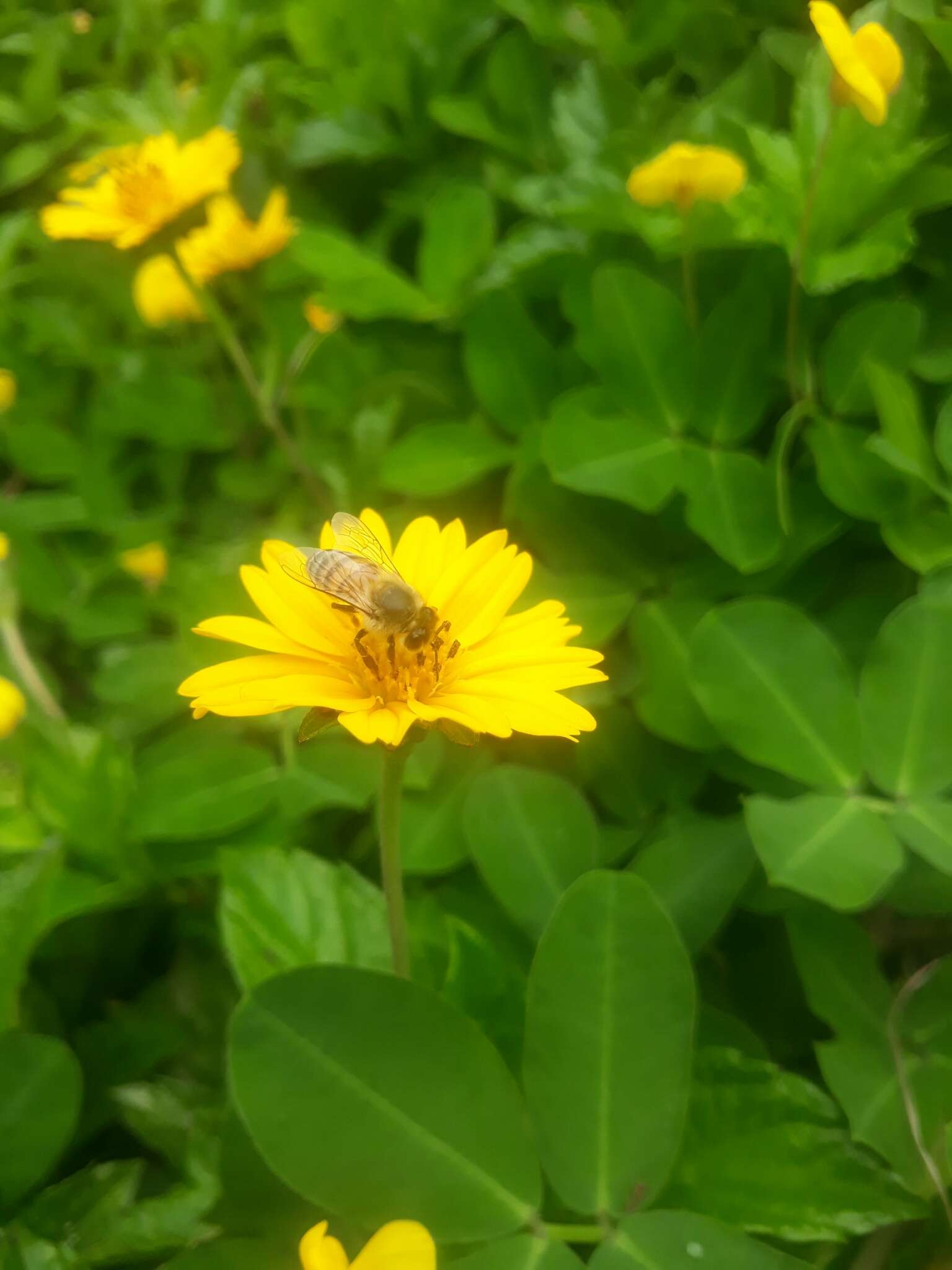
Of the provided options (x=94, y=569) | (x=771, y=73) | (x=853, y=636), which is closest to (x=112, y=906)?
(x=94, y=569)

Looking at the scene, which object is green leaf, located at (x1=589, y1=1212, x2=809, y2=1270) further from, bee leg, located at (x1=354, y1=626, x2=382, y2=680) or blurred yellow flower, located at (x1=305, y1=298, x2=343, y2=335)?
blurred yellow flower, located at (x1=305, y1=298, x2=343, y2=335)

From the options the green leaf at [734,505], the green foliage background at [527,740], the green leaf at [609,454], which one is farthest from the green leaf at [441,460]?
the green leaf at [734,505]

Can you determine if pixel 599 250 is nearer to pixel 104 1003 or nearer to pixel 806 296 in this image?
pixel 806 296

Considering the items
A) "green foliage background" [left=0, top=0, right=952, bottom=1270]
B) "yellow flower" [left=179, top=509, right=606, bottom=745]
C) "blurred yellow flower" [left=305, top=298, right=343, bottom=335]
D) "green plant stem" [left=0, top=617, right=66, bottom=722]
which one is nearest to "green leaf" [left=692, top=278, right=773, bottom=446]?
"green foliage background" [left=0, top=0, right=952, bottom=1270]

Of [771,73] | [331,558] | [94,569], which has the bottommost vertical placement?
[94,569]

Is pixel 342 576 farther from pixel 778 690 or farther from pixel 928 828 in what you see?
pixel 928 828

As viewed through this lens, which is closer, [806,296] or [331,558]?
[331,558]

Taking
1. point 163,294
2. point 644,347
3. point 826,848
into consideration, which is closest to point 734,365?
point 644,347
